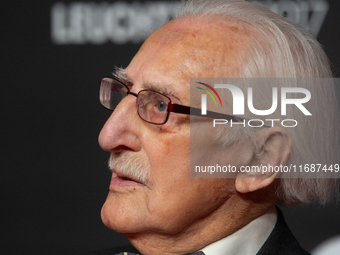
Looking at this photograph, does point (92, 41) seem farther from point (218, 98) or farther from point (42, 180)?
point (218, 98)

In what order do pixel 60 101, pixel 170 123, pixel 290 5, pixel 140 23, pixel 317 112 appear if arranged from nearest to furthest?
pixel 170 123 → pixel 317 112 → pixel 290 5 → pixel 140 23 → pixel 60 101

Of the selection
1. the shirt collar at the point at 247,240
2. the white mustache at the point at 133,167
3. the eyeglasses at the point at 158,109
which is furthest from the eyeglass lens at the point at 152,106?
the shirt collar at the point at 247,240

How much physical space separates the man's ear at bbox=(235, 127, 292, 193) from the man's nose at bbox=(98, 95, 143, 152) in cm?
31

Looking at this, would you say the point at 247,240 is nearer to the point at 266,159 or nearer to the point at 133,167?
the point at 266,159

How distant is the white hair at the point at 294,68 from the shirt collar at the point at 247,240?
94mm

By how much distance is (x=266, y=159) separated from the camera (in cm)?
112

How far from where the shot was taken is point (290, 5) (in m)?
2.16

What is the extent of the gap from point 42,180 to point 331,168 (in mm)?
1787

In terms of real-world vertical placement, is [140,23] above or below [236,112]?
above

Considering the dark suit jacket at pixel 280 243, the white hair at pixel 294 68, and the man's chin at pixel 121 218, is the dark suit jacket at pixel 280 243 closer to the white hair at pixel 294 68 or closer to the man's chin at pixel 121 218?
the white hair at pixel 294 68

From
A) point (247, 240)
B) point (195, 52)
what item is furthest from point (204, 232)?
point (195, 52)

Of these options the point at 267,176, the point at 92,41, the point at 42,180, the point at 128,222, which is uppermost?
the point at 92,41

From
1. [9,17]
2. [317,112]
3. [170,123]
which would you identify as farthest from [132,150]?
[9,17]

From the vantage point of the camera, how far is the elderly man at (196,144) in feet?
3.49
